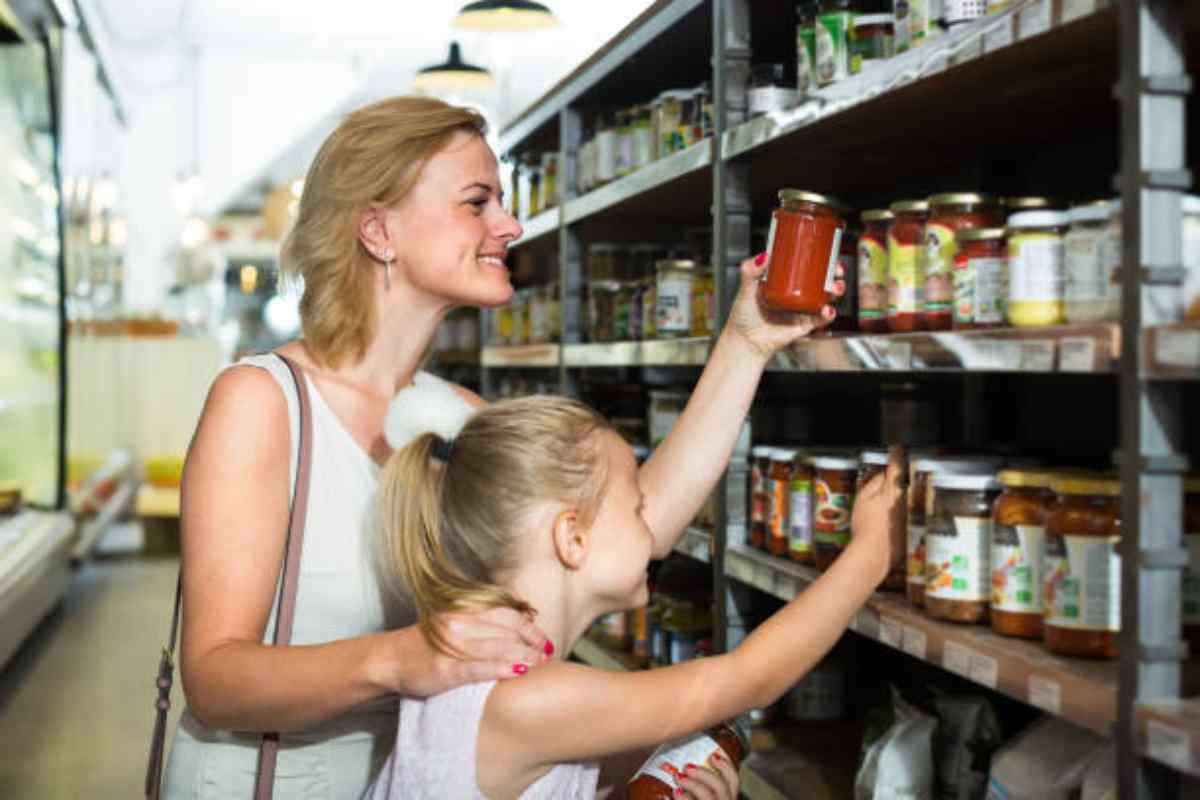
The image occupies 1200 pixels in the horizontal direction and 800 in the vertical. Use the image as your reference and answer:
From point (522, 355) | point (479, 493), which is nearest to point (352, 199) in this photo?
point (479, 493)

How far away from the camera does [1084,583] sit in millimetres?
1633

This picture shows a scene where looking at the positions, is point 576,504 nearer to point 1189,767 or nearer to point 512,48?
point 1189,767

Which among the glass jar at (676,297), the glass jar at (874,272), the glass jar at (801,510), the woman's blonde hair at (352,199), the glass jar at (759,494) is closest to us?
the woman's blonde hair at (352,199)

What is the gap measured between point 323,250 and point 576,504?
0.61m

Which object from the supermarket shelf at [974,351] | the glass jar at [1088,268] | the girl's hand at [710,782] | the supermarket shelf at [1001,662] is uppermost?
the glass jar at [1088,268]

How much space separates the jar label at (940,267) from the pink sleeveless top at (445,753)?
827 mm

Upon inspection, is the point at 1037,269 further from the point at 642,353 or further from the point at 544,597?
the point at 642,353

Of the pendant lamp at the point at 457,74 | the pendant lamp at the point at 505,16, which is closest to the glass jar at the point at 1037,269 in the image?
the pendant lamp at the point at 505,16

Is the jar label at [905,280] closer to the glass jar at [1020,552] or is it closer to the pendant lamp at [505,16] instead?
the glass jar at [1020,552]

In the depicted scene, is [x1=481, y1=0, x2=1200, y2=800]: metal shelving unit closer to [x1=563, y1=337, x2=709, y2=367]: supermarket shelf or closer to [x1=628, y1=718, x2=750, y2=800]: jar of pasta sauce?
[x1=563, y1=337, x2=709, y2=367]: supermarket shelf

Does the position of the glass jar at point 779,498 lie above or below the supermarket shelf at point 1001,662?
above

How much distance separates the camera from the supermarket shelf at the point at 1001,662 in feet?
5.03

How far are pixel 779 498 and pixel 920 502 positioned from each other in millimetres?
487

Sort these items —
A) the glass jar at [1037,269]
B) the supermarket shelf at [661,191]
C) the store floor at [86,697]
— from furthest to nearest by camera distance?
the store floor at [86,697] < the supermarket shelf at [661,191] < the glass jar at [1037,269]
